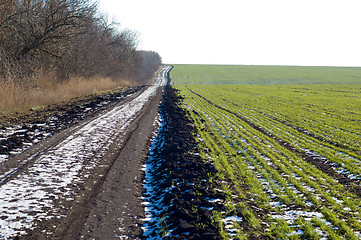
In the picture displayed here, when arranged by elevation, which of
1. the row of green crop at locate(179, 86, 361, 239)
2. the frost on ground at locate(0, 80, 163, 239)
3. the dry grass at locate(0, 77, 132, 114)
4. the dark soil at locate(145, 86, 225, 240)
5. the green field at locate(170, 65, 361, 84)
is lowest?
the row of green crop at locate(179, 86, 361, 239)

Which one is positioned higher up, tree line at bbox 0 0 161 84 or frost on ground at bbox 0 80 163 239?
tree line at bbox 0 0 161 84

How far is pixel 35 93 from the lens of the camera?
58.1ft

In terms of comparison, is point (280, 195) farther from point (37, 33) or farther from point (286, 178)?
point (37, 33)

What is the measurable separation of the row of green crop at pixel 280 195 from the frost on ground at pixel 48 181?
3651 mm

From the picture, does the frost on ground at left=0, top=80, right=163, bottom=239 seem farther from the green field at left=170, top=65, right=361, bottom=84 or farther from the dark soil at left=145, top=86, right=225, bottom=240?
the green field at left=170, top=65, right=361, bottom=84

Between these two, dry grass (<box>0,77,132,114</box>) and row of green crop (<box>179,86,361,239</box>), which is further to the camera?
dry grass (<box>0,77,132,114</box>)

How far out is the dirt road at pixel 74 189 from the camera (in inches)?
194

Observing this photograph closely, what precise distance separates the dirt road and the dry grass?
618cm

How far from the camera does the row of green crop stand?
535 centimetres

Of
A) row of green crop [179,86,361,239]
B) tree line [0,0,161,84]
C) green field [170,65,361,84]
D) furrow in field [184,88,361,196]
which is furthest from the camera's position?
green field [170,65,361,84]

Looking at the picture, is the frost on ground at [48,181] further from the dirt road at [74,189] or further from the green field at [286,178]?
the green field at [286,178]

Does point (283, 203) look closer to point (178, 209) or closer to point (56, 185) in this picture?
point (178, 209)

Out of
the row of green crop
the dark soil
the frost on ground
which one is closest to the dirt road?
the frost on ground

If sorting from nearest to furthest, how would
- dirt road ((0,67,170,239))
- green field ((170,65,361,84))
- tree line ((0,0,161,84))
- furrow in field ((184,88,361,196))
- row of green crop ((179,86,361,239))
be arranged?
dirt road ((0,67,170,239)), row of green crop ((179,86,361,239)), furrow in field ((184,88,361,196)), tree line ((0,0,161,84)), green field ((170,65,361,84))
